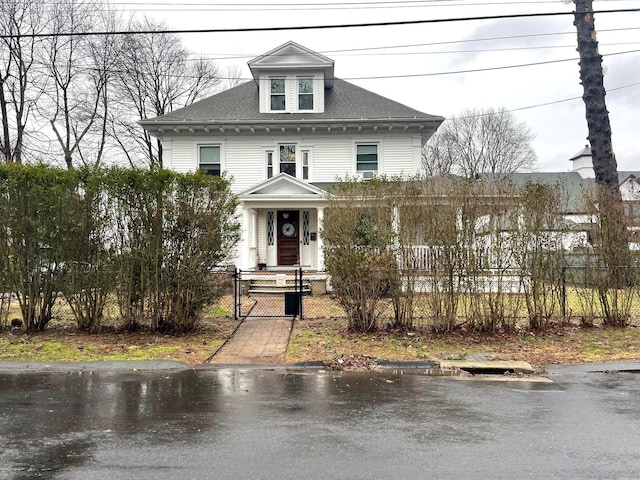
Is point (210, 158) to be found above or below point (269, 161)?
above

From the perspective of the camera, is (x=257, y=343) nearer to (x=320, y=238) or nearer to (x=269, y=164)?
(x=320, y=238)

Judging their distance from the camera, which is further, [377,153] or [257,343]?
[377,153]

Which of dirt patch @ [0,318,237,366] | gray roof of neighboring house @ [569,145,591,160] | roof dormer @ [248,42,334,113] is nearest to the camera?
dirt patch @ [0,318,237,366]

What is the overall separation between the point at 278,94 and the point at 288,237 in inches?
252

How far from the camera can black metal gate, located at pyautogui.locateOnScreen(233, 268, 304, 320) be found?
1189 cm

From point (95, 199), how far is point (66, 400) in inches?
184

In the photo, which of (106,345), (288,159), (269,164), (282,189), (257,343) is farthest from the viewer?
(269,164)

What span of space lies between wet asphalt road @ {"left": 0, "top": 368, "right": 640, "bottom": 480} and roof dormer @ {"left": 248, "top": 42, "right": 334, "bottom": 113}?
52.5ft

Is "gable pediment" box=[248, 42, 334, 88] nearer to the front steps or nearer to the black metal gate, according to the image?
the black metal gate

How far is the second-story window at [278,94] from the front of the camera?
21.3m

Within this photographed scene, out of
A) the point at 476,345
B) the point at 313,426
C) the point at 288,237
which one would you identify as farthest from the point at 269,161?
the point at 313,426

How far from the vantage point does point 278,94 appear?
70.0 ft

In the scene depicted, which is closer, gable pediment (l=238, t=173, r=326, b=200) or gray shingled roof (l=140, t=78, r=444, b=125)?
gable pediment (l=238, t=173, r=326, b=200)

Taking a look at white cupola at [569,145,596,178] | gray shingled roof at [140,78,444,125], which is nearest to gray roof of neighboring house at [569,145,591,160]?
white cupola at [569,145,596,178]
